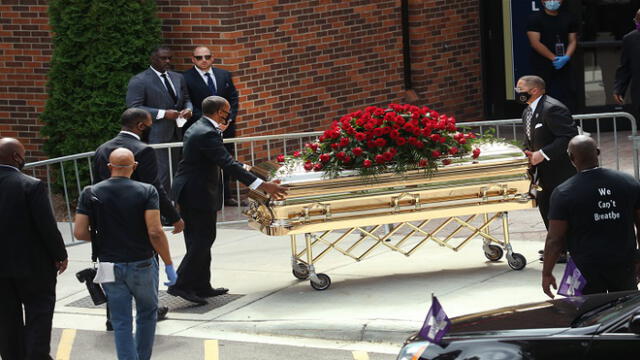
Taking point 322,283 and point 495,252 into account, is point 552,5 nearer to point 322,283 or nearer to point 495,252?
point 495,252

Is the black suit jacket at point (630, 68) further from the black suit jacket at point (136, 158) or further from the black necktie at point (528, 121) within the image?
the black suit jacket at point (136, 158)

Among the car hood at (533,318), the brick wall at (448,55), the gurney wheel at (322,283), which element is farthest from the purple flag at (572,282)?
the brick wall at (448,55)

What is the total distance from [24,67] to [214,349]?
775 centimetres

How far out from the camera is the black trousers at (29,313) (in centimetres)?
826

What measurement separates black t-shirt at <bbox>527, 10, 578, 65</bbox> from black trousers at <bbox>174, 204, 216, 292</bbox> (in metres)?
7.80

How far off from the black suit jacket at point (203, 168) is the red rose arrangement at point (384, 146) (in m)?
0.62

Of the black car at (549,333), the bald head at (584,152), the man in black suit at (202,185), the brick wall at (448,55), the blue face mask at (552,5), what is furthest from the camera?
the brick wall at (448,55)

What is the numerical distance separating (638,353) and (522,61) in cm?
1312

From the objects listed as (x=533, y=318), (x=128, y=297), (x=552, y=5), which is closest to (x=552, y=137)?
(x=533, y=318)

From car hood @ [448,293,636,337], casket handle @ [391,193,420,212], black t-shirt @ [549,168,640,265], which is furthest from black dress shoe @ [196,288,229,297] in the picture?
car hood @ [448,293,636,337]

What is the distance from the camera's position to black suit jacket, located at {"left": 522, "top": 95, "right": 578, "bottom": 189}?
424 inches

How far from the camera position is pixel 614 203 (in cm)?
771

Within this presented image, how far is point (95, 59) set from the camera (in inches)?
575

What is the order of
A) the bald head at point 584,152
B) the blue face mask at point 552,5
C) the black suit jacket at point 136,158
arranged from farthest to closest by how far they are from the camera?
the blue face mask at point 552,5
the black suit jacket at point 136,158
the bald head at point 584,152
